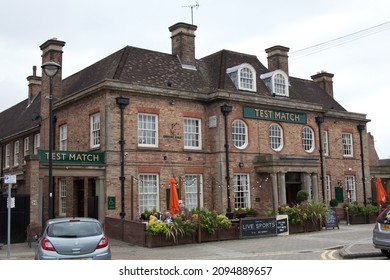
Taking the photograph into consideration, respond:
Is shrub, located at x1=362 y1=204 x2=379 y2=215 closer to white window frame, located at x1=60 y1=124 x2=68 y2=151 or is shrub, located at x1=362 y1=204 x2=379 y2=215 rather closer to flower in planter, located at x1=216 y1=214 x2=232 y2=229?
flower in planter, located at x1=216 y1=214 x2=232 y2=229

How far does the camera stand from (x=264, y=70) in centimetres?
3080

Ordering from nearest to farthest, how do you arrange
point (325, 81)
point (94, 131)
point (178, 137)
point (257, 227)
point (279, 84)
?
1. point (257, 227)
2. point (94, 131)
3. point (178, 137)
4. point (279, 84)
5. point (325, 81)

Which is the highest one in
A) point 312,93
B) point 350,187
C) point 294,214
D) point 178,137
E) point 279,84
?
point 312,93

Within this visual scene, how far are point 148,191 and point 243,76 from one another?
9296 millimetres

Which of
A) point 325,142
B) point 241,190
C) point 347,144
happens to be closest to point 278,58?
point 325,142

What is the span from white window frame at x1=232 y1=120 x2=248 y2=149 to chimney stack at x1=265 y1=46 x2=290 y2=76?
775cm

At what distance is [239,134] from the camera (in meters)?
26.3

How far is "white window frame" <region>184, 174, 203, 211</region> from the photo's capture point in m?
24.8

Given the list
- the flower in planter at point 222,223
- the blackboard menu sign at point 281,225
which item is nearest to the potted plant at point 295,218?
the blackboard menu sign at point 281,225

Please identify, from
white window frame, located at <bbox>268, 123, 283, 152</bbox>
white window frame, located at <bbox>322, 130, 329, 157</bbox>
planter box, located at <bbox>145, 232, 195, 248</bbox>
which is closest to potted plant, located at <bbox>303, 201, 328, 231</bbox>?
white window frame, located at <bbox>268, 123, 283, 152</bbox>

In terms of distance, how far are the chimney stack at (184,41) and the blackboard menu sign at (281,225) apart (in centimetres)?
1174

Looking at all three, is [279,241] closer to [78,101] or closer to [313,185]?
[313,185]

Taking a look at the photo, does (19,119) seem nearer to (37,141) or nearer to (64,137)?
(37,141)

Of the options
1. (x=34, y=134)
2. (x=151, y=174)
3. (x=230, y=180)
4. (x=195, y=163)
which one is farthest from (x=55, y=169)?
(x=34, y=134)
